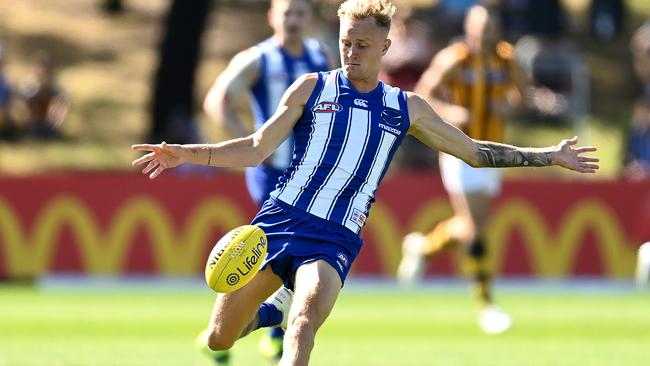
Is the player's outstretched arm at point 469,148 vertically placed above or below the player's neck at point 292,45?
below

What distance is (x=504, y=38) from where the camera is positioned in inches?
1016

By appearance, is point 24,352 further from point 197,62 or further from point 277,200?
point 197,62

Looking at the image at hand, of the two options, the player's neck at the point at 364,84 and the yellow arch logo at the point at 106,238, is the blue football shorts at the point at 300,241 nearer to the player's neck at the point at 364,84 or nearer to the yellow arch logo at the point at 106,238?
the player's neck at the point at 364,84

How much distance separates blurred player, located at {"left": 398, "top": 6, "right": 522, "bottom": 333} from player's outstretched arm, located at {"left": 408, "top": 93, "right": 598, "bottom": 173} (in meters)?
5.51

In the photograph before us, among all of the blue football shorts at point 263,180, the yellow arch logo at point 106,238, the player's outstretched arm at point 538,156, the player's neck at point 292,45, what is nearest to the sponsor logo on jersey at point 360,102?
the player's outstretched arm at point 538,156

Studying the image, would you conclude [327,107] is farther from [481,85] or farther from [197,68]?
[197,68]

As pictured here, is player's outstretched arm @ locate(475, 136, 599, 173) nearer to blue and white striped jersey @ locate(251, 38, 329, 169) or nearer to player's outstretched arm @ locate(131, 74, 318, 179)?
player's outstretched arm @ locate(131, 74, 318, 179)

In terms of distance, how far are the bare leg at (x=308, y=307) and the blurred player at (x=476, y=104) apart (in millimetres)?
6085

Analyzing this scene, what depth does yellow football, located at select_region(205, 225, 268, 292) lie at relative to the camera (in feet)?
Answer: 22.8

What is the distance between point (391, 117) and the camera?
293 inches

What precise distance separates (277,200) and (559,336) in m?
5.77

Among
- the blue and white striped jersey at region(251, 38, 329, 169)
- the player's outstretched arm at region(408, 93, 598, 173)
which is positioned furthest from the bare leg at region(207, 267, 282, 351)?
the blue and white striped jersey at region(251, 38, 329, 169)

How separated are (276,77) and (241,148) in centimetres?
298

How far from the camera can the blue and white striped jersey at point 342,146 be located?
290 inches
